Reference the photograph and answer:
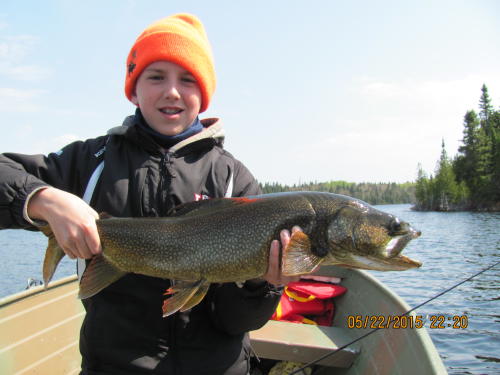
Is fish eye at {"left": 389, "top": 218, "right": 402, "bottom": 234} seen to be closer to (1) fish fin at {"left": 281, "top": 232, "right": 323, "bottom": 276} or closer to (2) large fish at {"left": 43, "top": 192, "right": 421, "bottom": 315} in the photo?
(2) large fish at {"left": 43, "top": 192, "right": 421, "bottom": 315}

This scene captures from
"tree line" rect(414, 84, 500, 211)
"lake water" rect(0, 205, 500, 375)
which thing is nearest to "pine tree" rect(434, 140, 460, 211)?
"tree line" rect(414, 84, 500, 211)

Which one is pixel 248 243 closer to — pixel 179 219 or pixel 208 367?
pixel 179 219

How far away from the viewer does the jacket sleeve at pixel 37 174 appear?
2.34 m

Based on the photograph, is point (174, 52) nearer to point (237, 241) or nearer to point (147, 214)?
point (147, 214)

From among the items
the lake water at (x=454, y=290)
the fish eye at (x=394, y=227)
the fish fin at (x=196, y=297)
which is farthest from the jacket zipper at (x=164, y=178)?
the lake water at (x=454, y=290)

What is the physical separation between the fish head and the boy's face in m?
1.29

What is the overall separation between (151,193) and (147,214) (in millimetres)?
151

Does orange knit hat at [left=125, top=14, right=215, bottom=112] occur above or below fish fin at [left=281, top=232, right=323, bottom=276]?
above

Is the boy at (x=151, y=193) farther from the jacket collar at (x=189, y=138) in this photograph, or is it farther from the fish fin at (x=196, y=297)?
the fish fin at (x=196, y=297)

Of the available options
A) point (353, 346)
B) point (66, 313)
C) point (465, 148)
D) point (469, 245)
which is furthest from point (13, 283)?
point (465, 148)

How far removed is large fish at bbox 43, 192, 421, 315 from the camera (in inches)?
101

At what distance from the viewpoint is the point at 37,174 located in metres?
2.61
